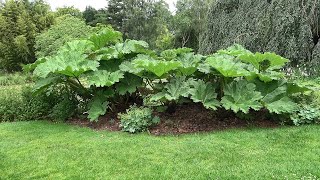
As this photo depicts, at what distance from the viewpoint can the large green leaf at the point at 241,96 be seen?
4485 millimetres

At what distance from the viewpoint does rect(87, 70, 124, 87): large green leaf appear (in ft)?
16.6

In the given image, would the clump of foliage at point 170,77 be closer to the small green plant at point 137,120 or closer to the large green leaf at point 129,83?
the large green leaf at point 129,83

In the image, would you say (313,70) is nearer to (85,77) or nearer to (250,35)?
(250,35)

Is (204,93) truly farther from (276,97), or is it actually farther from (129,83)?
(129,83)

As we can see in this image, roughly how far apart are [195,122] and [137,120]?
2.93ft

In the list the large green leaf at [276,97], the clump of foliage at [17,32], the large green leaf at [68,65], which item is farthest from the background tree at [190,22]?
the large green leaf at [276,97]

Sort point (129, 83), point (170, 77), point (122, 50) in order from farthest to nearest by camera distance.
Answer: point (122, 50), point (129, 83), point (170, 77)

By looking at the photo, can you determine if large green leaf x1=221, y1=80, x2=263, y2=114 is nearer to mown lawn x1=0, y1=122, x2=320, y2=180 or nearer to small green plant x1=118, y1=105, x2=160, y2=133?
mown lawn x1=0, y1=122, x2=320, y2=180

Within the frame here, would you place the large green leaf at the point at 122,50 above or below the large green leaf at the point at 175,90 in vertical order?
above

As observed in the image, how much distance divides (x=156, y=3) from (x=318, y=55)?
28.2m

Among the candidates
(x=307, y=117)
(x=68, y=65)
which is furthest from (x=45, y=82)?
(x=307, y=117)

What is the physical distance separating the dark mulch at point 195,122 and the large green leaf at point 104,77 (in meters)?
0.70

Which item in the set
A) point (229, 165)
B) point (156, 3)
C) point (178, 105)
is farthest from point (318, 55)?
point (156, 3)

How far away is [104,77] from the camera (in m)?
5.22
